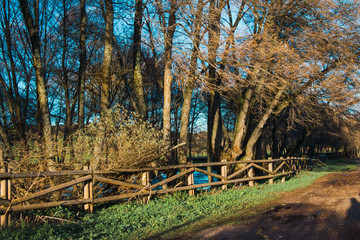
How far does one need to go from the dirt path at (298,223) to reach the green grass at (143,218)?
82cm

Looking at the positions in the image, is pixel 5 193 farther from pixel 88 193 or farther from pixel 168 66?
pixel 168 66

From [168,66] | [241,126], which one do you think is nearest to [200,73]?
[168,66]

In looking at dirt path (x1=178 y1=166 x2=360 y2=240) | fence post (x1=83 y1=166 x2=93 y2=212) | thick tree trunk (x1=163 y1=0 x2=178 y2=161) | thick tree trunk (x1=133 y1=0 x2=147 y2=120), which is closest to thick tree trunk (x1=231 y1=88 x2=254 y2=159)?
thick tree trunk (x1=163 y1=0 x2=178 y2=161)

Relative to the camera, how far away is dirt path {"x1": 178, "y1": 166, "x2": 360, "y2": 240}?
5.55 meters

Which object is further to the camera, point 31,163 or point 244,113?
point 244,113

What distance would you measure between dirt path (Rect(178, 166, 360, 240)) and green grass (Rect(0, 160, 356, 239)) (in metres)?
0.82

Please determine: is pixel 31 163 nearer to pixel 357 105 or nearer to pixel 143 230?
pixel 143 230

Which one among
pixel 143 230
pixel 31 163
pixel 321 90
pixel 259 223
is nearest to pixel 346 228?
pixel 259 223

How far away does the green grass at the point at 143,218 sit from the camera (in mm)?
6012

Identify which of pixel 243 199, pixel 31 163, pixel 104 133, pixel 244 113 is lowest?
pixel 243 199

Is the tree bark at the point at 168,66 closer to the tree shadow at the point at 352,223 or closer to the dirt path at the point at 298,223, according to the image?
the dirt path at the point at 298,223

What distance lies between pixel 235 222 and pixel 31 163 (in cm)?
521

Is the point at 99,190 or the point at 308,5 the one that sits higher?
the point at 308,5

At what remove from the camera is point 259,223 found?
6.60 m
